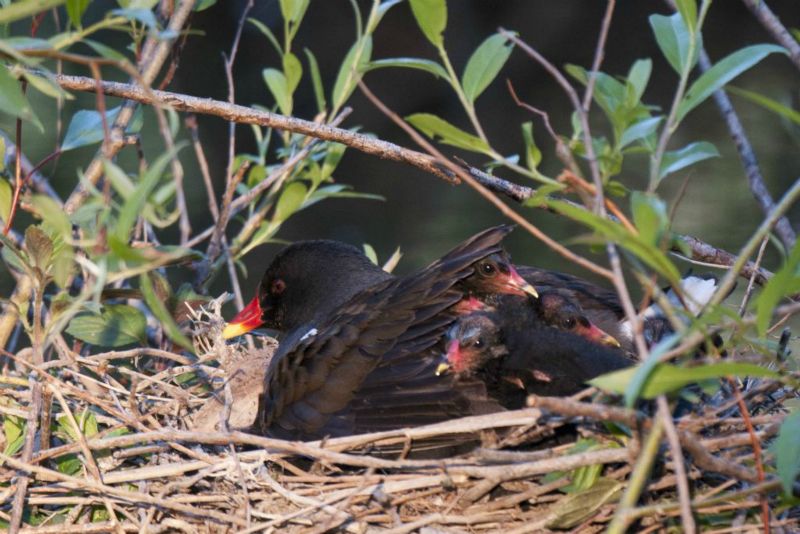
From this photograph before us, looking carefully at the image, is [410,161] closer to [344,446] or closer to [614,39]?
[344,446]

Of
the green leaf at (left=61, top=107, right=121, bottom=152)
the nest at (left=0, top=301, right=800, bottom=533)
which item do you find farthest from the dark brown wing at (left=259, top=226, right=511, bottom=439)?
the green leaf at (left=61, top=107, right=121, bottom=152)

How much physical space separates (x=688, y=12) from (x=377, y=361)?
1.06 meters

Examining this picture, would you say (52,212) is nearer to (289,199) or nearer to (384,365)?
(384,365)

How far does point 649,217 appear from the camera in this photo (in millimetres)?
1441

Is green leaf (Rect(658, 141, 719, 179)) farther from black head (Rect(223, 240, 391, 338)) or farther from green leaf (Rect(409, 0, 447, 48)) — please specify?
black head (Rect(223, 240, 391, 338))

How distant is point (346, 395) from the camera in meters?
2.47

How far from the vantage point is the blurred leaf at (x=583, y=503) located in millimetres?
2018

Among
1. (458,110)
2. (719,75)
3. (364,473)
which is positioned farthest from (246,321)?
(458,110)

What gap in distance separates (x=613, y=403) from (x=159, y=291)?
143 centimetres

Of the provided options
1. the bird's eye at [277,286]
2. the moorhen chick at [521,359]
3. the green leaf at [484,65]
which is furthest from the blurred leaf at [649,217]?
the bird's eye at [277,286]

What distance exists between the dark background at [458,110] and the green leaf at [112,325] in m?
2.65

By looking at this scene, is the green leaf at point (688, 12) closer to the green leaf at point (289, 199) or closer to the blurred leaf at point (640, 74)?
the blurred leaf at point (640, 74)

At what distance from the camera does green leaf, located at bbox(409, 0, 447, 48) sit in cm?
188

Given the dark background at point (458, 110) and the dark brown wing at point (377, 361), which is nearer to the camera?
the dark brown wing at point (377, 361)
